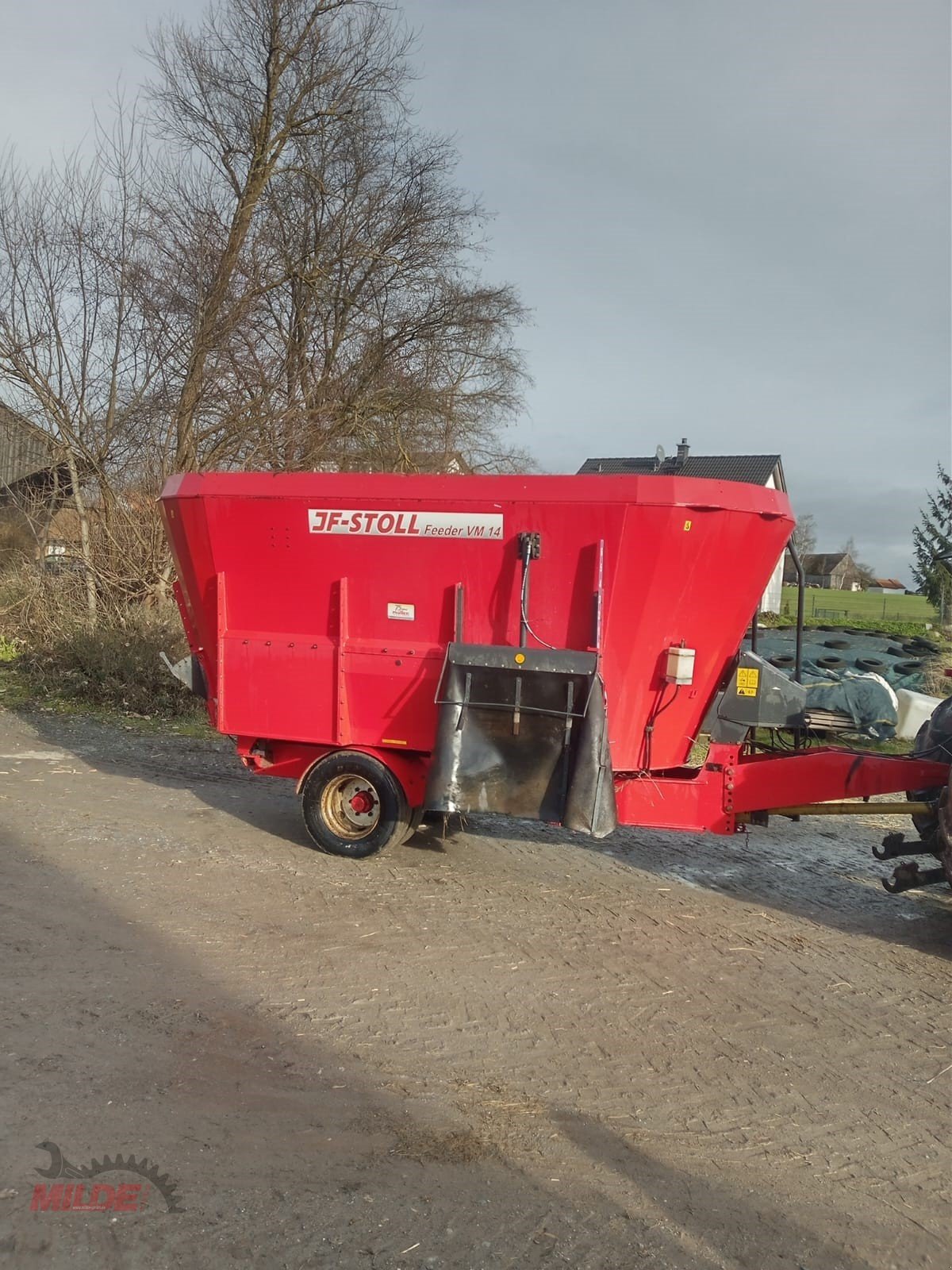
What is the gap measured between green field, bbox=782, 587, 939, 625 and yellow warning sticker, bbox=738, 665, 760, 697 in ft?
90.0

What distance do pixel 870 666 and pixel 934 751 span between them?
9699 mm

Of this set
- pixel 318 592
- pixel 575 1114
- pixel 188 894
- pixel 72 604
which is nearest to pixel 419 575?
pixel 318 592

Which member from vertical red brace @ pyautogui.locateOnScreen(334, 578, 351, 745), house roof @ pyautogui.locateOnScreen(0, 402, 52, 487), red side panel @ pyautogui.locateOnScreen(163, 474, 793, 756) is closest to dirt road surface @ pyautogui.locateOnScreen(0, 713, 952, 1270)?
vertical red brace @ pyautogui.locateOnScreen(334, 578, 351, 745)

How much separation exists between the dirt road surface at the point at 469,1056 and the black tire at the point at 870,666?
8323mm

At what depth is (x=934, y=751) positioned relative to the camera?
578 cm

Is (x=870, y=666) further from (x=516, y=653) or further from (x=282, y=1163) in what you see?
(x=282, y=1163)

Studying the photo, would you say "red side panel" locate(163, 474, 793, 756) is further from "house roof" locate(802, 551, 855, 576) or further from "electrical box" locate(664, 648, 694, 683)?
"house roof" locate(802, 551, 855, 576)

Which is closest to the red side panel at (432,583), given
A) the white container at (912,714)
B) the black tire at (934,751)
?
the black tire at (934,751)

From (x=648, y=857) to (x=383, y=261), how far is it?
49.0 ft

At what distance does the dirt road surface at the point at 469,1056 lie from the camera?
2.91 m

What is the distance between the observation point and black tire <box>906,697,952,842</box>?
5.60 m

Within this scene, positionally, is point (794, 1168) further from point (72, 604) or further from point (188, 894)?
point (72, 604)

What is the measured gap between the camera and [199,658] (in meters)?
7.00

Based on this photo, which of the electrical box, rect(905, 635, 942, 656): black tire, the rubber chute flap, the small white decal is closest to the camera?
the rubber chute flap
